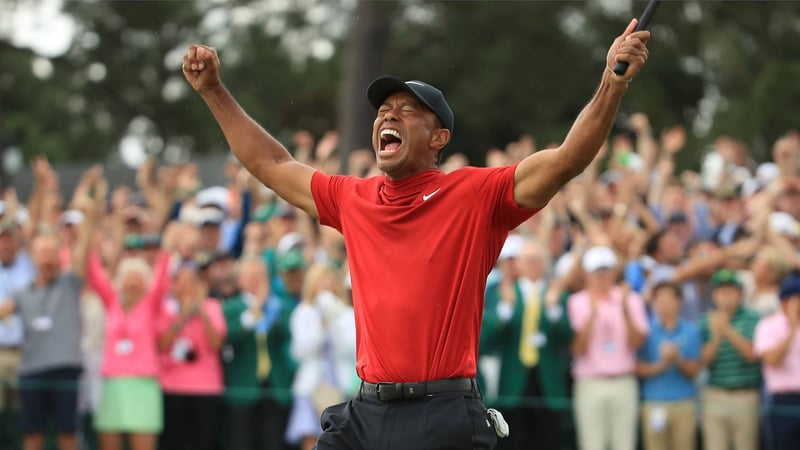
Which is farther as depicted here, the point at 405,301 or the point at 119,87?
the point at 119,87

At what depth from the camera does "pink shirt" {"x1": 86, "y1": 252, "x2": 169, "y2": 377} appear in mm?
11977

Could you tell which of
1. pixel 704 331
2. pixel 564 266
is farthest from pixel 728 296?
pixel 564 266

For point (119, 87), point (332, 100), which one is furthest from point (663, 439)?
point (119, 87)

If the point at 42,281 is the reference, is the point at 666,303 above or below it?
below

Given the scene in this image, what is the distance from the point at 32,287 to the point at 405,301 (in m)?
7.16

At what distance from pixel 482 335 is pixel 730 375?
2051mm

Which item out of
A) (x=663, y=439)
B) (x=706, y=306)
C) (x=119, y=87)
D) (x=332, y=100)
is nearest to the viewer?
(x=663, y=439)

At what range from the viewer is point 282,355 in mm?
12375

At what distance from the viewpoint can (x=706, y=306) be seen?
1232 cm

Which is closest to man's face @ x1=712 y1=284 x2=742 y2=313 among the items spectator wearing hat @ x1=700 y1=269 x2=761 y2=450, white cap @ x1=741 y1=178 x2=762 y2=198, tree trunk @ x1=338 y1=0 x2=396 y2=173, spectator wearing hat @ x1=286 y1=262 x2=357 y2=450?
spectator wearing hat @ x1=700 y1=269 x2=761 y2=450

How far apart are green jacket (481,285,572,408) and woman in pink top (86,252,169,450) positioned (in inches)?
109

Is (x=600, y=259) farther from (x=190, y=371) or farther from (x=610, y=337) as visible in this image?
(x=190, y=371)

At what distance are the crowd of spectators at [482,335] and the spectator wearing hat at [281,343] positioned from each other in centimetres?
2

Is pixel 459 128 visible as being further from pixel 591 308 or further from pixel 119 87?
pixel 591 308
